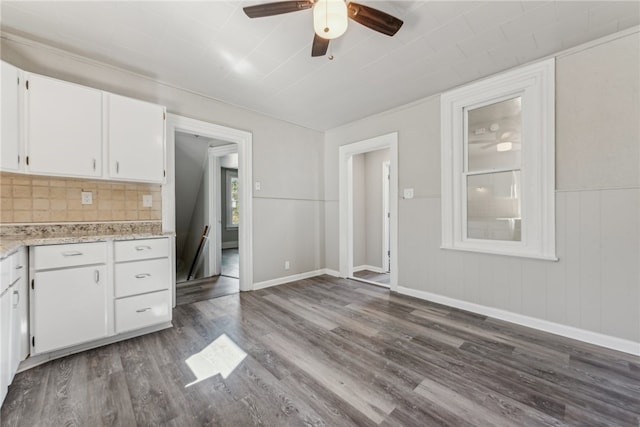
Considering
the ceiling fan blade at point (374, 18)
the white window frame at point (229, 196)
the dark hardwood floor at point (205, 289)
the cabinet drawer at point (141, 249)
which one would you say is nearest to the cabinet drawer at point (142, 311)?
the cabinet drawer at point (141, 249)

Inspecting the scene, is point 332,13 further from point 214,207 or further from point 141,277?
point 214,207

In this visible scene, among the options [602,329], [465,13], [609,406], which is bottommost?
[609,406]

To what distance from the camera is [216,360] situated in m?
1.98

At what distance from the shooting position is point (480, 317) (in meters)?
2.74

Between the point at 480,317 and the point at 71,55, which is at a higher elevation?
the point at 71,55

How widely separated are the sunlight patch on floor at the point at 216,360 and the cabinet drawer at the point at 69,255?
3.73ft

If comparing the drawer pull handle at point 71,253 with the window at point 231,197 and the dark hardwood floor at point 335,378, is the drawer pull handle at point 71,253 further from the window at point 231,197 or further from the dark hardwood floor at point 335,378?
the window at point 231,197

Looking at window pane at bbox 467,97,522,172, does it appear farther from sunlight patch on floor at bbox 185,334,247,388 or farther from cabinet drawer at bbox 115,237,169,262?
cabinet drawer at bbox 115,237,169,262

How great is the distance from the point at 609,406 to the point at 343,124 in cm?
403

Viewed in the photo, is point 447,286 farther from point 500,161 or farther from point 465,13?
point 465,13

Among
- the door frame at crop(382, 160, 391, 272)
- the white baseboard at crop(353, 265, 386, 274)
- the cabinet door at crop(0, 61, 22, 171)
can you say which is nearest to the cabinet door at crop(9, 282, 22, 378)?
the cabinet door at crop(0, 61, 22, 171)

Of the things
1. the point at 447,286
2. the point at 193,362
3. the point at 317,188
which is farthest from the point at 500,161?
the point at 193,362

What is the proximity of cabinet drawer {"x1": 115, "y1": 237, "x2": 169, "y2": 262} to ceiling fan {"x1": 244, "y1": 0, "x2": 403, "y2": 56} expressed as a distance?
2.05 meters

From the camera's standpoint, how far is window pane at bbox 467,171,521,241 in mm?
2693
